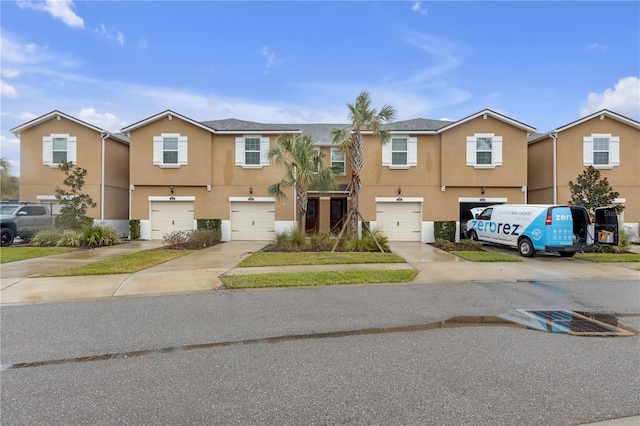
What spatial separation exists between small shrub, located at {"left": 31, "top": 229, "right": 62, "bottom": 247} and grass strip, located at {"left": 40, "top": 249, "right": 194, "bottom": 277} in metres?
5.35

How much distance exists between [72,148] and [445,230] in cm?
2040

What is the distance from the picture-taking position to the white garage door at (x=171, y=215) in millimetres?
19766

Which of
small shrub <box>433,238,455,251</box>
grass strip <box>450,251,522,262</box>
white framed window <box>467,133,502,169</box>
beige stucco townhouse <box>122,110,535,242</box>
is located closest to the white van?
grass strip <box>450,251,522,262</box>

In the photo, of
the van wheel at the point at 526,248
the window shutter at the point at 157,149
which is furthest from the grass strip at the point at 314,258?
the window shutter at the point at 157,149

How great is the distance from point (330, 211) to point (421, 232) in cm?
548

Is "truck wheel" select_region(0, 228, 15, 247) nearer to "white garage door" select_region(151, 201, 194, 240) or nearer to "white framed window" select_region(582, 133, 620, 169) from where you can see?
"white garage door" select_region(151, 201, 194, 240)

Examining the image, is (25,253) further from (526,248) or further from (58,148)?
(526,248)

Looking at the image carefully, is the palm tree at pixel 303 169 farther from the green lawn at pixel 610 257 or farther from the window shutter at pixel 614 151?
the window shutter at pixel 614 151

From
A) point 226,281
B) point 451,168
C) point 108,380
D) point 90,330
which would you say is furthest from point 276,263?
point 451,168

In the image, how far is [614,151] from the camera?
18906 mm

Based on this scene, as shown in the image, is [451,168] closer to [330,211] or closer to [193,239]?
[330,211]

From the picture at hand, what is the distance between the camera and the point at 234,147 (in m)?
19.6

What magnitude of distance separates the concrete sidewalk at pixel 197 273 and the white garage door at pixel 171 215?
20.8ft

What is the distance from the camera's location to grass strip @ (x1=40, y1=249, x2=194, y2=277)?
9430 mm
